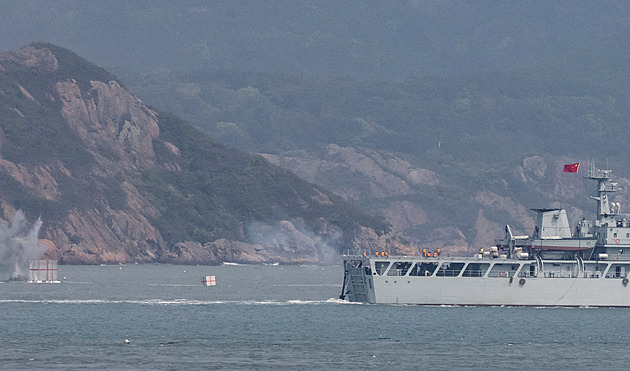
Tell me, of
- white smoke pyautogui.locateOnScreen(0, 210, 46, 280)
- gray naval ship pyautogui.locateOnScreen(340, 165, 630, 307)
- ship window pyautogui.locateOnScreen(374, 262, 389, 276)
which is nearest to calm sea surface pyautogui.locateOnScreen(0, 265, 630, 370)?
gray naval ship pyautogui.locateOnScreen(340, 165, 630, 307)

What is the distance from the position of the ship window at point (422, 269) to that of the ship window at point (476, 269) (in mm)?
2454

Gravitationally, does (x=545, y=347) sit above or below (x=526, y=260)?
below

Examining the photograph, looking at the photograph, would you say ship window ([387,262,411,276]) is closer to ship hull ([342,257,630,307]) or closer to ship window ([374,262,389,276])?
ship hull ([342,257,630,307])

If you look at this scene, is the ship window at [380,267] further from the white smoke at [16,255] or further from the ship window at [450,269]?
the white smoke at [16,255]

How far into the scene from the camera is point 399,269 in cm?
9719

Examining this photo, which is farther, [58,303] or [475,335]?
[58,303]

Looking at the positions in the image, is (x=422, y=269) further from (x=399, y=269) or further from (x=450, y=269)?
(x=450, y=269)

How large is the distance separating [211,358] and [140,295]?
173 feet

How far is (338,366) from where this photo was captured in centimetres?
6794

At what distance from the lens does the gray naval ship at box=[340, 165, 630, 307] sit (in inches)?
3819

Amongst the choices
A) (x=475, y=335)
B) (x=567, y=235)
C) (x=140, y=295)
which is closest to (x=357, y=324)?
(x=475, y=335)

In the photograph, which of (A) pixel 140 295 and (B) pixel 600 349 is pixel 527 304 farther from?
(A) pixel 140 295

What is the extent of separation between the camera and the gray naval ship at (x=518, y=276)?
9700cm

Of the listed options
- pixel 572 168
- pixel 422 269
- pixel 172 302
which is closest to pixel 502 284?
pixel 422 269
